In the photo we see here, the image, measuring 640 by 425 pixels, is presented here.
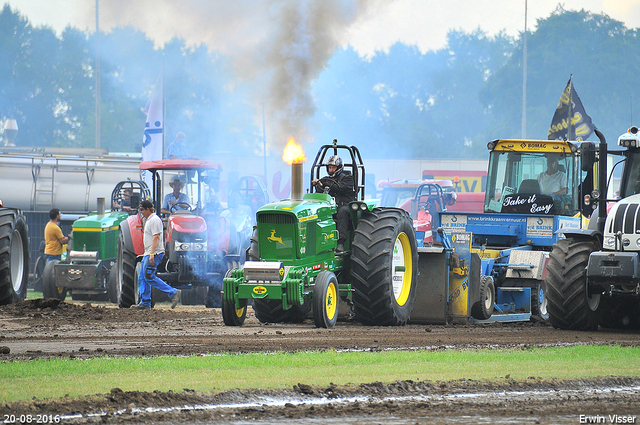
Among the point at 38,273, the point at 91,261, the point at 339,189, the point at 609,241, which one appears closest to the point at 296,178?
the point at 339,189

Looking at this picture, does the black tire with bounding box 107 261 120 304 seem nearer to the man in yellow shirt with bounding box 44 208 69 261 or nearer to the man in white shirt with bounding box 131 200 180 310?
the man in white shirt with bounding box 131 200 180 310

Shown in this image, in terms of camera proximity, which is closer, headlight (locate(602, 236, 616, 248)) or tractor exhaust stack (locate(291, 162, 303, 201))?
headlight (locate(602, 236, 616, 248))

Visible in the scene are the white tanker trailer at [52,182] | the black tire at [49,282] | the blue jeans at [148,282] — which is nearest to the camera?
the blue jeans at [148,282]

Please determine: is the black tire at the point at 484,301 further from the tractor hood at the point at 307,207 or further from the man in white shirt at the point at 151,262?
the man in white shirt at the point at 151,262

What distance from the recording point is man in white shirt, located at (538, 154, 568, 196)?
16.2m

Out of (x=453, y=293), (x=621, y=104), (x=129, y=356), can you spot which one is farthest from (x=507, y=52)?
(x=129, y=356)

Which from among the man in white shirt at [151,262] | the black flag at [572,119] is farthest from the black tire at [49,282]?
the black flag at [572,119]

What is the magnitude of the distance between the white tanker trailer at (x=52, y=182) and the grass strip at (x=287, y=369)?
19845 mm

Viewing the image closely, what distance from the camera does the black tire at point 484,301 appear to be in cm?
1355

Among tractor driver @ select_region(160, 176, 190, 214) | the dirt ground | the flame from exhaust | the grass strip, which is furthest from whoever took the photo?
tractor driver @ select_region(160, 176, 190, 214)

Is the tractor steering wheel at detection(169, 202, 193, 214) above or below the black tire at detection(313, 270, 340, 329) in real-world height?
above

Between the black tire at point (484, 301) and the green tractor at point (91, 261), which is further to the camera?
the green tractor at point (91, 261)

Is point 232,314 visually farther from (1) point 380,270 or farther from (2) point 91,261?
(2) point 91,261

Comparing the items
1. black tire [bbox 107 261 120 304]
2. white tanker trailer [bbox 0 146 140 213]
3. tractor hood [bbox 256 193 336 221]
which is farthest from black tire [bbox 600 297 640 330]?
white tanker trailer [bbox 0 146 140 213]
